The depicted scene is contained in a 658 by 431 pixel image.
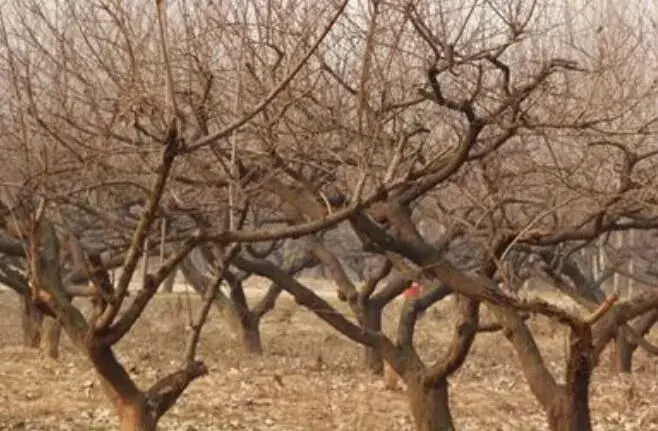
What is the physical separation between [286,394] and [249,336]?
5.62m

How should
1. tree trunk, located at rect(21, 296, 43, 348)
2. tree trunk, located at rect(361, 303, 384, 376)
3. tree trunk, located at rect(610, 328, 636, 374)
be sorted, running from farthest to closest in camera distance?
tree trunk, located at rect(21, 296, 43, 348)
tree trunk, located at rect(610, 328, 636, 374)
tree trunk, located at rect(361, 303, 384, 376)

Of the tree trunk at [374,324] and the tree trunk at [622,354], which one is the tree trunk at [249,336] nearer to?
the tree trunk at [374,324]

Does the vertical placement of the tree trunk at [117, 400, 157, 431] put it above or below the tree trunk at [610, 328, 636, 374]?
below

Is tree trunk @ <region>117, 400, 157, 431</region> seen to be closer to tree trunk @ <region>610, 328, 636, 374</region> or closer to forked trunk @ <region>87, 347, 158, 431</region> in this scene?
forked trunk @ <region>87, 347, 158, 431</region>

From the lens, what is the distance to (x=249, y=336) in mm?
17328

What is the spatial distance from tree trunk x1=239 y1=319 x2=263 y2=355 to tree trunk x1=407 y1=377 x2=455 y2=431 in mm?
9161

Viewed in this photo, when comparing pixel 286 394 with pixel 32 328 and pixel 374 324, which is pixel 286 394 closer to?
pixel 374 324

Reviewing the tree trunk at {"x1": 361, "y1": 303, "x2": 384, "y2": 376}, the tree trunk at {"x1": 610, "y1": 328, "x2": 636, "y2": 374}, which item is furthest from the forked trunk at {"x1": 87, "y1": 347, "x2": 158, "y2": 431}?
the tree trunk at {"x1": 610, "y1": 328, "x2": 636, "y2": 374}

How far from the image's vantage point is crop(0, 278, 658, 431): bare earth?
32.7ft

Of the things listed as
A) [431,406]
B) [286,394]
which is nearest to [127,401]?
[431,406]

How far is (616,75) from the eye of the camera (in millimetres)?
8406

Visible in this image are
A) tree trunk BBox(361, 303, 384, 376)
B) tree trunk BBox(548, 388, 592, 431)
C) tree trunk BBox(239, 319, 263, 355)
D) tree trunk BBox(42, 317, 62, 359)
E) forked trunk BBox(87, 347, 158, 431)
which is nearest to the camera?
forked trunk BBox(87, 347, 158, 431)

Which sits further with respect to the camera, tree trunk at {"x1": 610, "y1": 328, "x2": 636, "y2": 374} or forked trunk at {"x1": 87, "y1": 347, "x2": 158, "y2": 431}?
tree trunk at {"x1": 610, "y1": 328, "x2": 636, "y2": 374}

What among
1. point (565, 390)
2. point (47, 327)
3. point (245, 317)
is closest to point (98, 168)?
point (565, 390)
